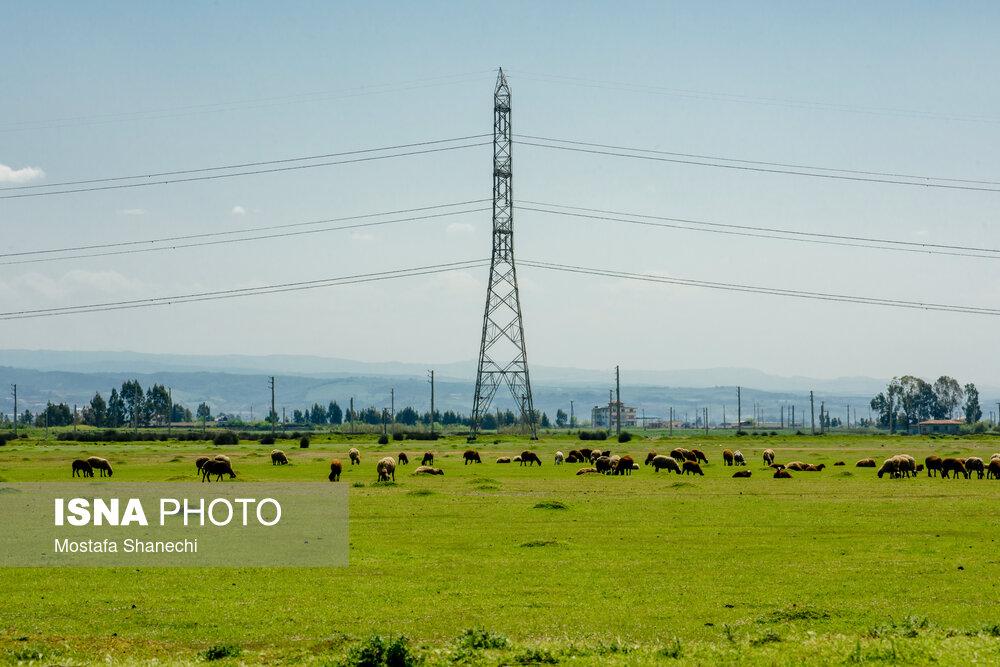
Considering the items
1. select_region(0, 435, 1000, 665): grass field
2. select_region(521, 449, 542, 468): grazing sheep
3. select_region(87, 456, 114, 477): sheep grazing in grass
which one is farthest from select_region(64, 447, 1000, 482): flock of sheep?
select_region(0, 435, 1000, 665): grass field

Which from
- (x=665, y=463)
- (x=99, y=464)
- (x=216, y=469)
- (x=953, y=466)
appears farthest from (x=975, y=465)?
(x=99, y=464)

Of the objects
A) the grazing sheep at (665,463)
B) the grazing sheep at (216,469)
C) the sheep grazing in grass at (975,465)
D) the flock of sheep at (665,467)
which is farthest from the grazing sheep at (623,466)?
the grazing sheep at (216,469)

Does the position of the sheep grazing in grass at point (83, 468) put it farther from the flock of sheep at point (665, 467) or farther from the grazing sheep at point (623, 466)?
the grazing sheep at point (623, 466)

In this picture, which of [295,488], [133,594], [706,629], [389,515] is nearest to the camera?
[706,629]

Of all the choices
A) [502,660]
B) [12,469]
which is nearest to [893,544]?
[502,660]

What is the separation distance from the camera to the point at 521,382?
371 ft

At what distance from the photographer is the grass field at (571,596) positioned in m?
15.1

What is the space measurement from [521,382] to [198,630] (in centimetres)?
9598

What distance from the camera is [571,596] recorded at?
20375 millimetres

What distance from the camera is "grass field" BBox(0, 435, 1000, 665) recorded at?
15055 millimetres

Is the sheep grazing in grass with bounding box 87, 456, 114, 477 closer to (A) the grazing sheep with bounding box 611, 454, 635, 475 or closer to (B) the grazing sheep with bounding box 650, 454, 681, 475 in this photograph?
(A) the grazing sheep with bounding box 611, 454, 635, 475

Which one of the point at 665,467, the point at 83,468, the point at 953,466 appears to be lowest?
the point at 665,467

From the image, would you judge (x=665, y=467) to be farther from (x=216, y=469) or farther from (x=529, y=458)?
(x=216, y=469)

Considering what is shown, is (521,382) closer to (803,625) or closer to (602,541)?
(602,541)
